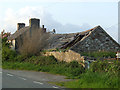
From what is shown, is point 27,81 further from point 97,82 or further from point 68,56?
point 68,56

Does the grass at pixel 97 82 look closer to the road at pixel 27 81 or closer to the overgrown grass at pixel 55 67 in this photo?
the road at pixel 27 81

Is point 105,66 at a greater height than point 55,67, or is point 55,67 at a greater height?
point 105,66

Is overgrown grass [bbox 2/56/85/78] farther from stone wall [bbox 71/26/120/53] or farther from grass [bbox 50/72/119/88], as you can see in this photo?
stone wall [bbox 71/26/120/53]

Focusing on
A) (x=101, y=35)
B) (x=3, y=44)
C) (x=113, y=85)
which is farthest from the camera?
(x=3, y=44)

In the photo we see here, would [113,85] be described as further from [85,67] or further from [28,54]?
[28,54]

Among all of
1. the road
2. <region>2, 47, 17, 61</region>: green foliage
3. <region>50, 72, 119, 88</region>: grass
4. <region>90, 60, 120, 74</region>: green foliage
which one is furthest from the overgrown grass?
<region>2, 47, 17, 61</region>: green foliage

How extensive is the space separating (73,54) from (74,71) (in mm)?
3104

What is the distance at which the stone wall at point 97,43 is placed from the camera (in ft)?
73.9

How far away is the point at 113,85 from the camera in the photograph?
1009 cm

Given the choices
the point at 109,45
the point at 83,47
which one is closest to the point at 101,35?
the point at 109,45

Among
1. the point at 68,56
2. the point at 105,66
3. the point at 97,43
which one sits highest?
the point at 97,43

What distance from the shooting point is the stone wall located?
2252cm

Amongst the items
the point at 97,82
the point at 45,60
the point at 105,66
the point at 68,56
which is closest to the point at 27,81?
the point at 97,82

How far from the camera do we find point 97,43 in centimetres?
2373
